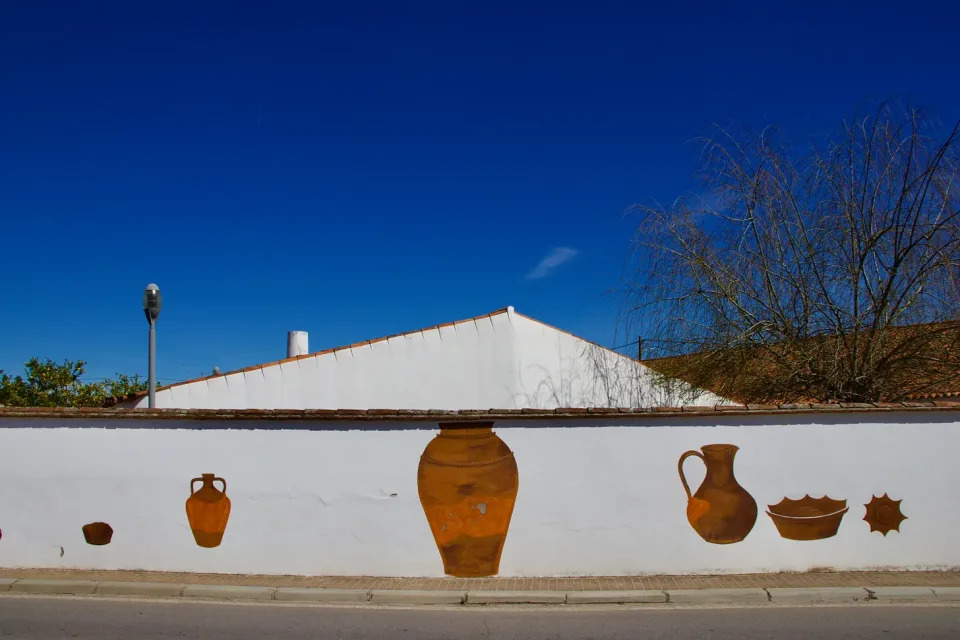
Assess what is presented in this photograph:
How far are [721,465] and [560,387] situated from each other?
24.4ft

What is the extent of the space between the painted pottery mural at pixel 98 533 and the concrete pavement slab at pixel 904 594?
28.1 feet

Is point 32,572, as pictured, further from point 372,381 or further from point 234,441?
point 372,381

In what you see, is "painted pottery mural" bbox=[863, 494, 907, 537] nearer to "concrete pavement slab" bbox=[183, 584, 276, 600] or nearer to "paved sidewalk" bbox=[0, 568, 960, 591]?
"paved sidewalk" bbox=[0, 568, 960, 591]

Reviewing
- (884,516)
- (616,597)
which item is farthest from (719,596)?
(884,516)

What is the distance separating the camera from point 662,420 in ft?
27.3

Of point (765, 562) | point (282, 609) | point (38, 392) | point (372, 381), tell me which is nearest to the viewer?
point (282, 609)

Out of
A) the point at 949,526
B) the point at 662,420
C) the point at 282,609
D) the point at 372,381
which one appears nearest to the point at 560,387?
the point at 372,381

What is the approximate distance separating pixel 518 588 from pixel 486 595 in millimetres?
436

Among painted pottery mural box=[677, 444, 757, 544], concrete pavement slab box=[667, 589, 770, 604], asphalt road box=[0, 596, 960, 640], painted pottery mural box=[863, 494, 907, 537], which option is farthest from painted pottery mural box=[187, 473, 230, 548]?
painted pottery mural box=[863, 494, 907, 537]

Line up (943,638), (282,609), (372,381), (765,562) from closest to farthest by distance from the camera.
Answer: (943,638) → (282,609) → (765,562) → (372,381)

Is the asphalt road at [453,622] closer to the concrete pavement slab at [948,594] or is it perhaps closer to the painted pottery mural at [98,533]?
the concrete pavement slab at [948,594]

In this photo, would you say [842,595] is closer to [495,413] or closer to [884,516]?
[884,516]

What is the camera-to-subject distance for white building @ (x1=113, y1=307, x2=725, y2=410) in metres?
14.2

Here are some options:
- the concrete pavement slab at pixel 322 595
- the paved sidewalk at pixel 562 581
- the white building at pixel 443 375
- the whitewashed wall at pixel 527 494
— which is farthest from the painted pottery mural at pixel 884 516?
the concrete pavement slab at pixel 322 595
